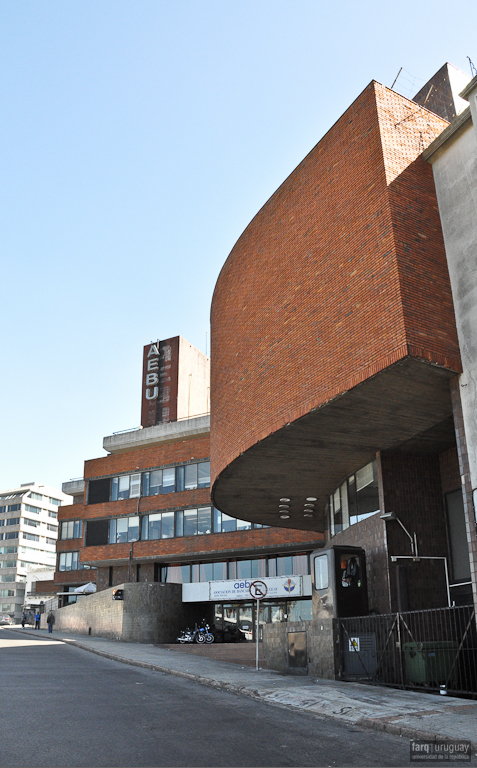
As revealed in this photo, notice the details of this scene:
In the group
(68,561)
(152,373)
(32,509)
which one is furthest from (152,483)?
(32,509)

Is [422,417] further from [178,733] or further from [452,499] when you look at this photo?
[178,733]

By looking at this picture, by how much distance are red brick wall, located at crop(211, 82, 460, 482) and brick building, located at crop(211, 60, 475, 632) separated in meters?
0.04

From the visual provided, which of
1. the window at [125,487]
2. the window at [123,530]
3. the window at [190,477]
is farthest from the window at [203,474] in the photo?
the window at [123,530]

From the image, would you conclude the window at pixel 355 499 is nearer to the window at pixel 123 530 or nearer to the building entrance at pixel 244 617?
the building entrance at pixel 244 617

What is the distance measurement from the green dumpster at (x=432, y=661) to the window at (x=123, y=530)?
3094 centimetres

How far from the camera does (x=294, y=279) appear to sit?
51.3 ft

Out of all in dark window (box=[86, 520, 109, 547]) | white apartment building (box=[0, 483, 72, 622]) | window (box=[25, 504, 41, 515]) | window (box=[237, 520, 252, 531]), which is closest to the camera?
window (box=[237, 520, 252, 531])

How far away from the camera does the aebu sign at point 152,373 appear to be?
58125mm

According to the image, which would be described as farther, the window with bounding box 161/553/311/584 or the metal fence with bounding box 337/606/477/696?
the window with bounding box 161/553/311/584

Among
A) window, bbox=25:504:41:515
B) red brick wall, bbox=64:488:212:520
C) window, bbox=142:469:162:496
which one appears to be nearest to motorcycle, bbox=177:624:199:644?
red brick wall, bbox=64:488:212:520

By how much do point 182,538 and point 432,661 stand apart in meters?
27.7

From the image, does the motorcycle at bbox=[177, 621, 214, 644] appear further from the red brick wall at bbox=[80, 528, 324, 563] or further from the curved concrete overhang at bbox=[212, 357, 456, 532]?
the curved concrete overhang at bbox=[212, 357, 456, 532]

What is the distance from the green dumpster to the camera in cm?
1309

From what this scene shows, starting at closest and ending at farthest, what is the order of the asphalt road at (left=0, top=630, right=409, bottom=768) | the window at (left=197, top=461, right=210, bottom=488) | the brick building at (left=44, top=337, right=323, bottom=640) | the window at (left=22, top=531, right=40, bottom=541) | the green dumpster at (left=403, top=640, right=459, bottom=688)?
the asphalt road at (left=0, top=630, right=409, bottom=768) → the green dumpster at (left=403, top=640, right=459, bottom=688) → the brick building at (left=44, top=337, right=323, bottom=640) → the window at (left=197, top=461, right=210, bottom=488) → the window at (left=22, top=531, right=40, bottom=541)
